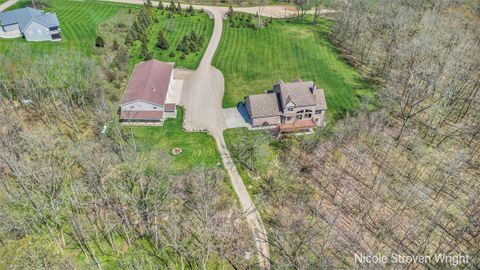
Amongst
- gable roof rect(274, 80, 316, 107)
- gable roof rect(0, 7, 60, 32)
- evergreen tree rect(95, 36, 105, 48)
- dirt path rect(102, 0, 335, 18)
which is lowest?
gable roof rect(274, 80, 316, 107)

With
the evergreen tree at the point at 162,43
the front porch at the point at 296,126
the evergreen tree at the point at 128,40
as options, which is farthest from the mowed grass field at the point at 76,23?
the front porch at the point at 296,126

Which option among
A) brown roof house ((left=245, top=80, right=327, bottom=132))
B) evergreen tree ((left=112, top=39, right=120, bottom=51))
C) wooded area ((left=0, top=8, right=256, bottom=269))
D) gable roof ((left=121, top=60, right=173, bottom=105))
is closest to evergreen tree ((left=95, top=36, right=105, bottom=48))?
evergreen tree ((left=112, top=39, right=120, bottom=51))

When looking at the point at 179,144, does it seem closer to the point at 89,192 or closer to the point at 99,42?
the point at 89,192

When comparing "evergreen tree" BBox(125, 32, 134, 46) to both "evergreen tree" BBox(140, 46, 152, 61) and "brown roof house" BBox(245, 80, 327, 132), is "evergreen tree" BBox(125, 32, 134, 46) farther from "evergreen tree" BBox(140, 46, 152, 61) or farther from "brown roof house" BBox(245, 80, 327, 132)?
"brown roof house" BBox(245, 80, 327, 132)

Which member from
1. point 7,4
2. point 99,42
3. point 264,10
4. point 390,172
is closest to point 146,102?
point 99,42

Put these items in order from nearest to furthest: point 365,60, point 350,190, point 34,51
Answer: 1. point 350,190
2. point 34,51
3. point 365,60

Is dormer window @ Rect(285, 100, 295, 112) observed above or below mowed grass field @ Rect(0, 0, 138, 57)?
below

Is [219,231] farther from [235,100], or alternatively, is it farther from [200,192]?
[235,100]

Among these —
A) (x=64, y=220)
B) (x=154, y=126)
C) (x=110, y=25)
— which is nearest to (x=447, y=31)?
(x=154, y=126)

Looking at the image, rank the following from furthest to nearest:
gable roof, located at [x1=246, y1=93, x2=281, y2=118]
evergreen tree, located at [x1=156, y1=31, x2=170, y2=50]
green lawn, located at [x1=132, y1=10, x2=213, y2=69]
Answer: evergreen tree, located at [x1=156, y1=31, x2=170, y2=50] → green lawn, located at [x1=132, y1=10, x2=213, y2=69] → gable roof, located at [x1=246, y1=93, x2=281, y2=118]
